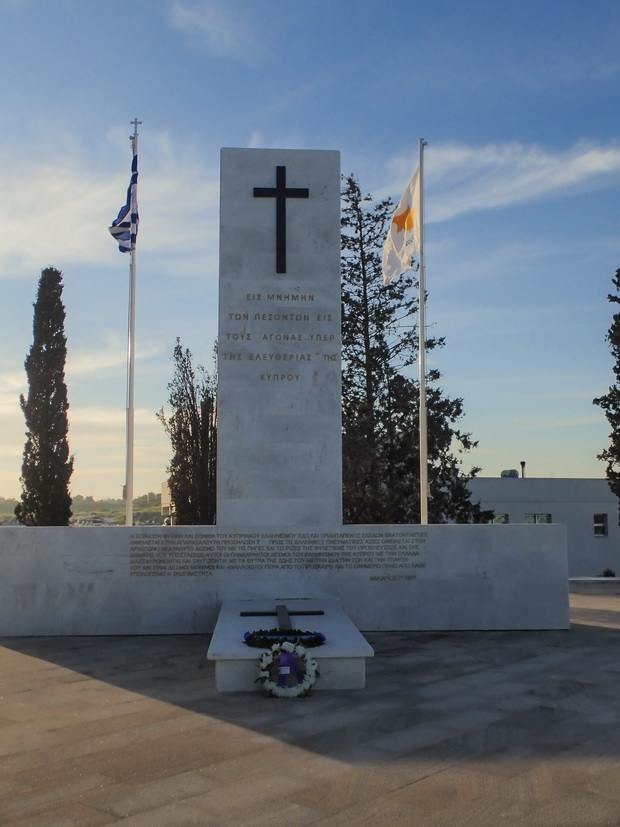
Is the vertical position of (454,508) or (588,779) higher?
(454,508)

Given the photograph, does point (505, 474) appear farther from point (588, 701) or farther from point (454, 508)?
point (588, 701)

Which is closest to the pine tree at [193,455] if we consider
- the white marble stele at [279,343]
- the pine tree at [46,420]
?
the pine tree at [46,420]

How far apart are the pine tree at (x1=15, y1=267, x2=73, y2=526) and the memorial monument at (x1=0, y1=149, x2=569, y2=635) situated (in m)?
16.0

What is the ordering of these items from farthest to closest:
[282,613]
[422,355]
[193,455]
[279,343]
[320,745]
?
[193,455]
[422,355]
[279,343]
[282,613]
[320,745]

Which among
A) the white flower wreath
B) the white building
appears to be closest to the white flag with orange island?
the white flower wreath

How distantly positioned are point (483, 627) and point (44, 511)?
1881cm

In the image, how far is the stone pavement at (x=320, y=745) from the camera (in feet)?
17.1

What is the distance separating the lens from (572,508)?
33.3 meters

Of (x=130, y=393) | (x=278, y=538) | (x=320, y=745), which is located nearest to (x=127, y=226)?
(x=130, y=393)

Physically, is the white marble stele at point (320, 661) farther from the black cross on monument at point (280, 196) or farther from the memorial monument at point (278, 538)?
the black cross on monument at point (280, 196)

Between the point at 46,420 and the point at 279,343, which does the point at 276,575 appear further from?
the point at 46,420

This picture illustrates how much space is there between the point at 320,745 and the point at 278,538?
650 centimetres

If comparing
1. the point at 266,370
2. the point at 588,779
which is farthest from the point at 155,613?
the point at 588,779

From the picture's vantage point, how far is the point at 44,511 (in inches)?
1102
